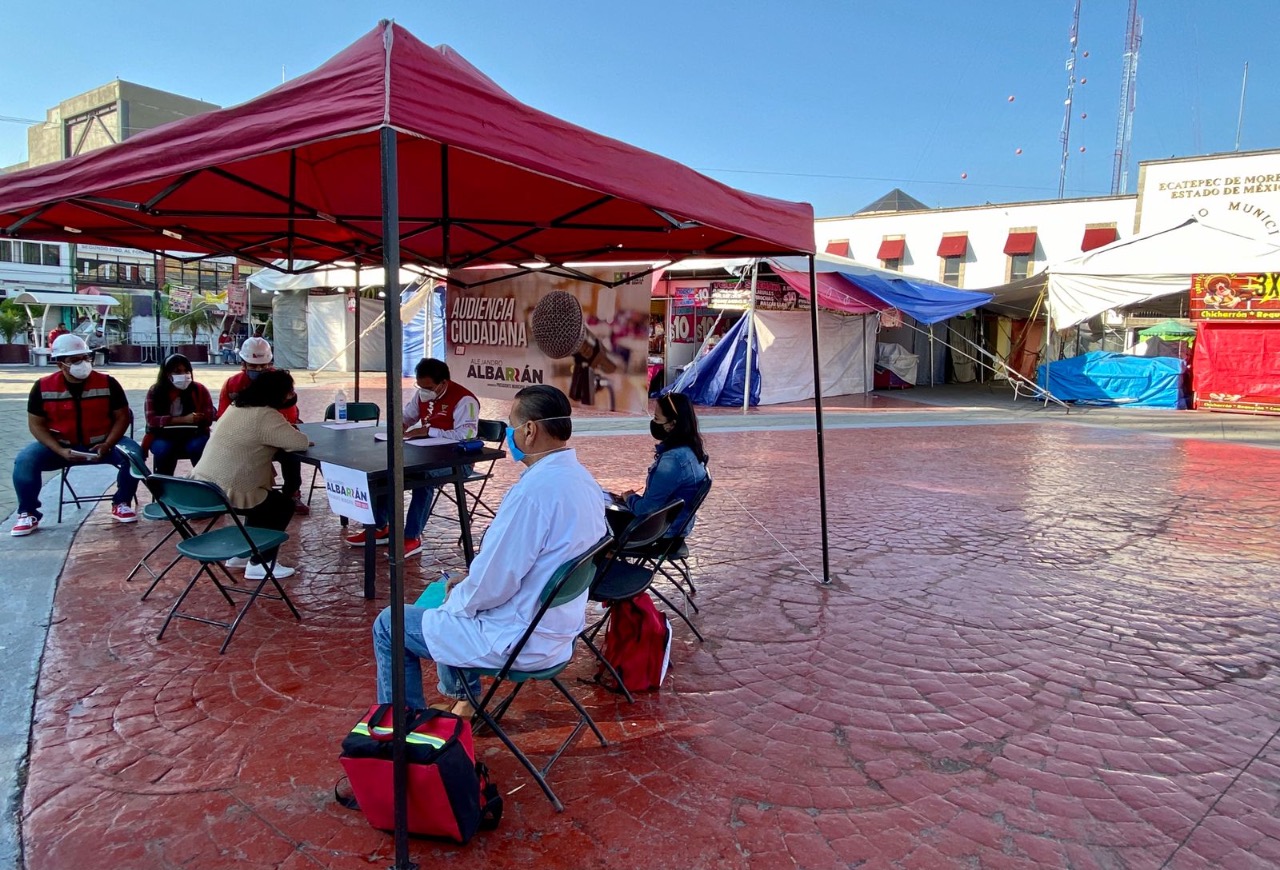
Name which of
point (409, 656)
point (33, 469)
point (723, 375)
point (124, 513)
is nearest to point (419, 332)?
point (723, 375)

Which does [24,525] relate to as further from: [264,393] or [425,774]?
[425,774]

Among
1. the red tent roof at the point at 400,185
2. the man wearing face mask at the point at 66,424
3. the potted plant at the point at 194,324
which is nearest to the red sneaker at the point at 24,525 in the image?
the man wearing face mask at the point at 66,424

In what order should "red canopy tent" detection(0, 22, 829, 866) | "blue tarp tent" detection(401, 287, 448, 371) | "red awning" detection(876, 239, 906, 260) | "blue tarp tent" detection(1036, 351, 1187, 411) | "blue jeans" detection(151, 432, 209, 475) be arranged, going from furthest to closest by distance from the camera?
"red awning" detection(876, 239, 906, 260) < "blue tarp tent" detection(1036, 351, 1187, 411) < "blue tarp tent" detection(401, 287, 448, 371) < "blue jeans" detection(151, 432, 209, 475) < "red canopy tent" detection(0, 22, 829, 866)

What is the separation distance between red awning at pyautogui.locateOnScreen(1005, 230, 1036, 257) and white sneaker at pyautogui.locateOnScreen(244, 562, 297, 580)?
30.9 meters

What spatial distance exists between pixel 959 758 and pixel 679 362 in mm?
15965

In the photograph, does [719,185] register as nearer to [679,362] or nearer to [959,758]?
[959,758]

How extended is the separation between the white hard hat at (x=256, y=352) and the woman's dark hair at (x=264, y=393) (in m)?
1.67

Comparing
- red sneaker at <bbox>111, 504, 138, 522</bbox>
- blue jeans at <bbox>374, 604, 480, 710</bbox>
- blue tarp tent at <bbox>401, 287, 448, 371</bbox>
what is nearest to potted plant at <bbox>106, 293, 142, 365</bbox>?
blue tarp tent at <bbox>401, 287, 448, 371</bbox>

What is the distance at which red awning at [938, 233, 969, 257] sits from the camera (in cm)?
3127

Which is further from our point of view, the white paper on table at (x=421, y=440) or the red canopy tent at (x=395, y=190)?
the white paper on table at (x=421, y=440)

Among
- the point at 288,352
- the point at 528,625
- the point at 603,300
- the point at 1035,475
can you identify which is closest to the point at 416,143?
the point at 603,300

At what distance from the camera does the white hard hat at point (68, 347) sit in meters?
5.71

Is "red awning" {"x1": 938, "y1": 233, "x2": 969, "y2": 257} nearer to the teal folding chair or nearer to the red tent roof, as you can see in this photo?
the red tent roof

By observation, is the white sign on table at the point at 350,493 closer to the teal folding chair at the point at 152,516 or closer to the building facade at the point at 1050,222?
the teal folding chair at the point at 152,516
